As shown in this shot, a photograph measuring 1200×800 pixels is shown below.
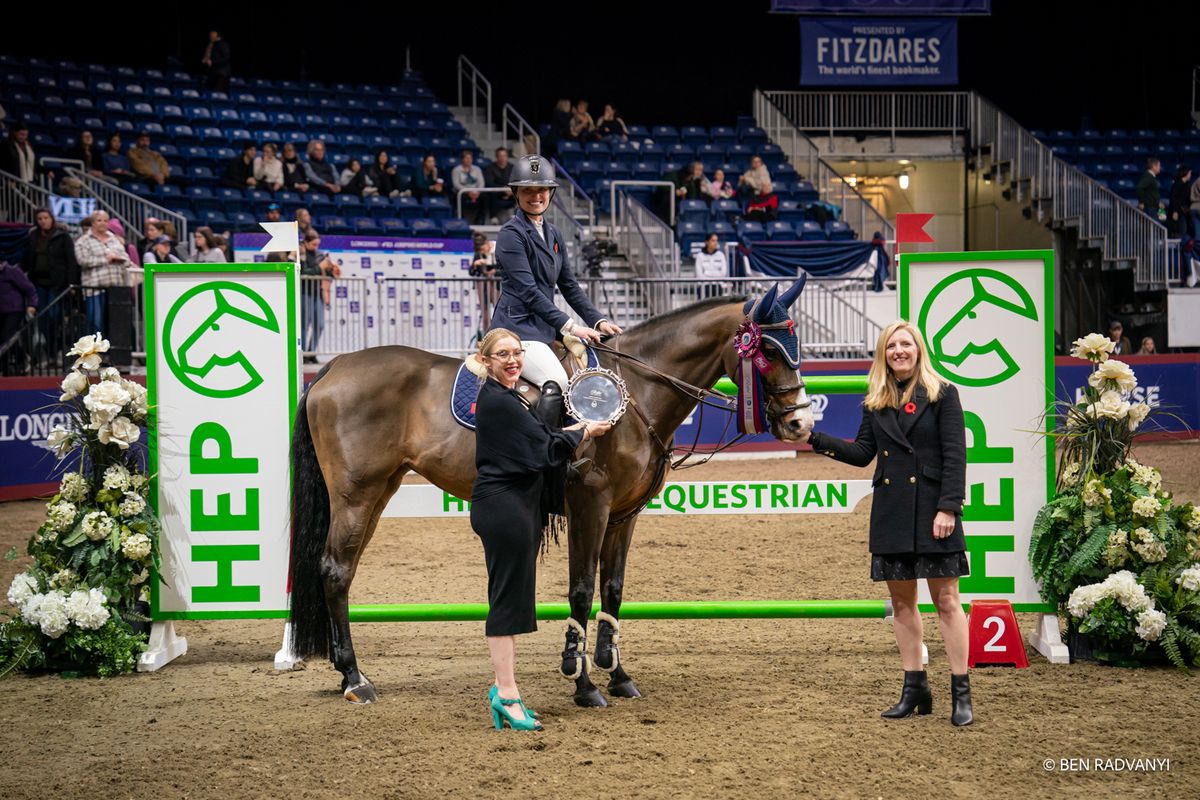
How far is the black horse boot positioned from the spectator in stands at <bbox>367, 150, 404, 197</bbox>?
46.7 feet

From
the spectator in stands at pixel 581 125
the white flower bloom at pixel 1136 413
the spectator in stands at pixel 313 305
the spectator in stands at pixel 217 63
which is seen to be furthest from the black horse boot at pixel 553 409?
the spectator in stands at pixel 217 63

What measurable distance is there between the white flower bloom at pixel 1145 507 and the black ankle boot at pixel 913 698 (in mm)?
1710

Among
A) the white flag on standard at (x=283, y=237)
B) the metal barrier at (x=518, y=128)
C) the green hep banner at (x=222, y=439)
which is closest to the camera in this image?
the white flag on standard at (x=283, y=237)

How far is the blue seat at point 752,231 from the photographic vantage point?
19.7 metres

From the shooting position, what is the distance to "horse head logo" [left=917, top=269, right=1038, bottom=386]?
6.48 meters

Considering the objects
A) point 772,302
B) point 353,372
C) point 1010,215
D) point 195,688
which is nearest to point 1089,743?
point 772,302

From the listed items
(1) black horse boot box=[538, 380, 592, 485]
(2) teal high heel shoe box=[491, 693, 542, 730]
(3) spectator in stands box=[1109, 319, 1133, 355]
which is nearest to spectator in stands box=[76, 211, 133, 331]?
(1) black horse boot box=[538, 380, 592, 485]

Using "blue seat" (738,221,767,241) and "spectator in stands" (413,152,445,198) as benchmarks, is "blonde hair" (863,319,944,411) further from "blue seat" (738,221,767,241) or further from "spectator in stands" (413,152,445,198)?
"spectator in stands" (413,152,445,198)

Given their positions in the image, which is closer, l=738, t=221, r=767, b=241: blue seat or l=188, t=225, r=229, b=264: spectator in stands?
l=188, t=225, r=229, b=264: spectator in stands

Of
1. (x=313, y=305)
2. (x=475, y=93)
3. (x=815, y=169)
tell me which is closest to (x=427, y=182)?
(x=475, y=93)

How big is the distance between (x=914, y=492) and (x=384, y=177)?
50.0ft

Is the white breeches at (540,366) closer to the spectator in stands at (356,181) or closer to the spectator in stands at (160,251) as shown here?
the spectator in stands at (160,251)

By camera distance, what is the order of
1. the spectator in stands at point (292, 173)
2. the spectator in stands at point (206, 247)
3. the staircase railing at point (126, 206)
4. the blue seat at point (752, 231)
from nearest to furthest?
the spectator in stands at point (206, 247) < the staircase railing at point (126, 206) < the spectator in stands at point (292, 173) < the blue seat at point (752, 231)

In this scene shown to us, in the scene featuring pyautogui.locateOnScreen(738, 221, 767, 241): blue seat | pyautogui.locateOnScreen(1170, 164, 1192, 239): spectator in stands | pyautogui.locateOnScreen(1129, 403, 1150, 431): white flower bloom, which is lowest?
pyautogui.locateOnScreen(1129, 403, 1150, 431): white flower bloom
